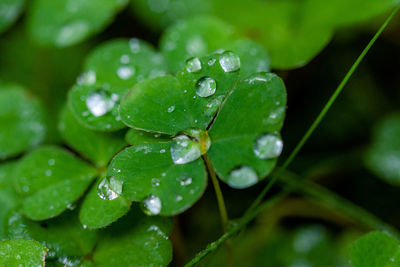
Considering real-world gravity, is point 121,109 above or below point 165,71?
above

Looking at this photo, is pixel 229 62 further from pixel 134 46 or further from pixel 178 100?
pixel 134 46

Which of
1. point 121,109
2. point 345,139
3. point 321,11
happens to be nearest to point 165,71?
point 121,109

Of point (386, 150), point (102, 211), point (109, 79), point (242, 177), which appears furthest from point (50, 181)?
point (386, 150)

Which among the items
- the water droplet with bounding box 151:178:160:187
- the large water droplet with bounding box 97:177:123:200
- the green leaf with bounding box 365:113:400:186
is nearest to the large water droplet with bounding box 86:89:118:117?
the large water droplet with bounding box 97:177:123:200

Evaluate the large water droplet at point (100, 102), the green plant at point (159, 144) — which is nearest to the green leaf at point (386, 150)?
the green plant at point (159, 144)

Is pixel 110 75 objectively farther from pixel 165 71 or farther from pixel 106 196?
pixel 106 196

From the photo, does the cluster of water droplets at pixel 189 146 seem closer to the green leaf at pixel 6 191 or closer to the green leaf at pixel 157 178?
the green leaf at pixel 157 178

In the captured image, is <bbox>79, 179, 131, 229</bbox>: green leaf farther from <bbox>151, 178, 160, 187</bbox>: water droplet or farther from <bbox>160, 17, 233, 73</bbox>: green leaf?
<bbox>160, 17, 233, 73</bbox>: green leaf
